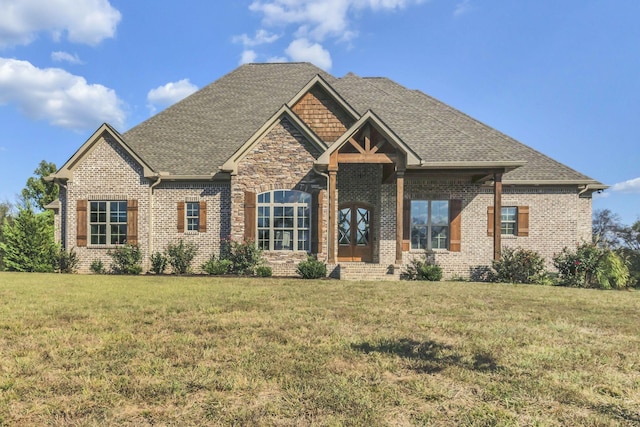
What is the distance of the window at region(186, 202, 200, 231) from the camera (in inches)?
583

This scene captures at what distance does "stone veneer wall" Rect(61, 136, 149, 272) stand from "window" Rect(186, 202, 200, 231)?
1562 mm

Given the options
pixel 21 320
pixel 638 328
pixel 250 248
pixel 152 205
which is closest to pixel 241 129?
pixel 152 205

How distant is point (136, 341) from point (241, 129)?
528 inches

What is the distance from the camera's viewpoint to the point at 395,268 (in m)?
12.6

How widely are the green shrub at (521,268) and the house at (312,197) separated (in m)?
0.70

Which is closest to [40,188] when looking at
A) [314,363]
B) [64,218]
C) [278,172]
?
[64,218]

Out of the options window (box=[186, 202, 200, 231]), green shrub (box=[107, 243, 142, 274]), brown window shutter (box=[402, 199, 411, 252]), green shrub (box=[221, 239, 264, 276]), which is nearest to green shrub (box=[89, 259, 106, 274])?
green shrub (box=[107, 243, 142, 274])

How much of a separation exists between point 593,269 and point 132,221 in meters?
17.2

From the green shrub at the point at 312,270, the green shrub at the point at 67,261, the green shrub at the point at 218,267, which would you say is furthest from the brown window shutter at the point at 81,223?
the green shrub at the point at 312,270

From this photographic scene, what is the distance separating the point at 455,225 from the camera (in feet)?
47.3

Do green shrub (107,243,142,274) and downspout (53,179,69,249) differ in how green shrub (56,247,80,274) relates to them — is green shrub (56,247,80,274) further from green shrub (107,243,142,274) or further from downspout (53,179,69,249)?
green shrub (107,243,142,274)

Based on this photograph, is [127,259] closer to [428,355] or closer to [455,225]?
[455,225]

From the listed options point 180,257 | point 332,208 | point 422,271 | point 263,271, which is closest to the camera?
point 332,208

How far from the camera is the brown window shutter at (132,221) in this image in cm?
1449
